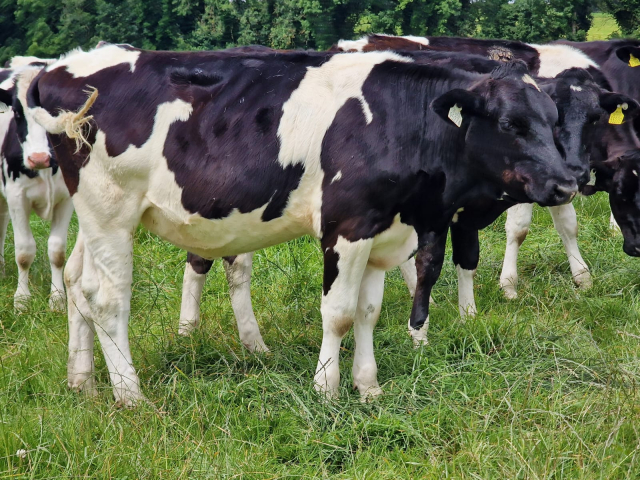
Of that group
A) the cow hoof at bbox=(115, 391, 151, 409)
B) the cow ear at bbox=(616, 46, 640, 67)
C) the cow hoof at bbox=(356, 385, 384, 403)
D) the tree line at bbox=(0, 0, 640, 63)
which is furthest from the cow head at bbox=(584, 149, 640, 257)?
the tree line at bbox=(0, 0, 640, 63)

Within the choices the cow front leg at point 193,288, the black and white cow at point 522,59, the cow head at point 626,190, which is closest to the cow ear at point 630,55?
the black and white cow at point 522,59

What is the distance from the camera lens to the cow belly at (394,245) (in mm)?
4441

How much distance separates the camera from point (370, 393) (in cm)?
461

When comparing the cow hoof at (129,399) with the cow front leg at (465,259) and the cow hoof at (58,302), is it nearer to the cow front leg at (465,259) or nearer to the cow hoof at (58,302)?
the cow hoof at (58,302)

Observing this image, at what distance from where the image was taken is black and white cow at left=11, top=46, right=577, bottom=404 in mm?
4316

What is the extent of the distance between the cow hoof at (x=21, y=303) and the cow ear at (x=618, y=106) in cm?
470

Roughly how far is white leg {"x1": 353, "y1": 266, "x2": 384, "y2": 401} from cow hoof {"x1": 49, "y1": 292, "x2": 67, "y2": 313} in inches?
108

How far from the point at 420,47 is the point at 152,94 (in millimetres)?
2963

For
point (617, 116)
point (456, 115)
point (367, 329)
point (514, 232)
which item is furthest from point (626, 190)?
point (367, 329)

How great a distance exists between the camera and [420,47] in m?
6.75

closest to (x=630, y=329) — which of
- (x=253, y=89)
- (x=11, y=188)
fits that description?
(x=253, y=89)

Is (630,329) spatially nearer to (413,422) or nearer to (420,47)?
(413,422)

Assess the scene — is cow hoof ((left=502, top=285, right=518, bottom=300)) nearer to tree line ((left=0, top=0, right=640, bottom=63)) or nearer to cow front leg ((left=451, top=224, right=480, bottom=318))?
cow front leg ((left=451, top=224, right=480, bottom=318))

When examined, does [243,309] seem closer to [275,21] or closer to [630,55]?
[630,55]
